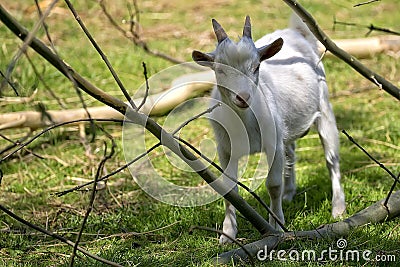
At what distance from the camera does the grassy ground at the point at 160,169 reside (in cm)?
373

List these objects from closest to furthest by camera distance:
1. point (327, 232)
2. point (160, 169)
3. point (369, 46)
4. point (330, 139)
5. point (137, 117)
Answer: point (137, 117), point (327, 232), point (330, 139), point (160, 169), point (369, 46)

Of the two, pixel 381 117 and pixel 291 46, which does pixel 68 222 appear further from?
pixel 381 117

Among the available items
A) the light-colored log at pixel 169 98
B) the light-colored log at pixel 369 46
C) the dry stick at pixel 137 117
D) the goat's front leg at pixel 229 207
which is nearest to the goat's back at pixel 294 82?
the goat's front leg at pixel 229 207

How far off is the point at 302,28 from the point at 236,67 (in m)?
1.38

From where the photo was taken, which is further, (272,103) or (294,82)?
(294,82)

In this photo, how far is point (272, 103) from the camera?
396cm

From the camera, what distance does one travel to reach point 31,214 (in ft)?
14.8

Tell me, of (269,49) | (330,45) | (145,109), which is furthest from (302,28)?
(145,109)

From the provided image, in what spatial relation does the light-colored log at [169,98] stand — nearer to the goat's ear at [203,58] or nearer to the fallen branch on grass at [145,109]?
the fallen branch on grass at [145,109]

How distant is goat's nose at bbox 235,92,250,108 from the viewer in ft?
11.2

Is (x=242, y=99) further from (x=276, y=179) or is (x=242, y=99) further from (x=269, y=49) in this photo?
(x=276, y=179)

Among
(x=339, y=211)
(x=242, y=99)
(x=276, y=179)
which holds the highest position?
(x=242, y=99)

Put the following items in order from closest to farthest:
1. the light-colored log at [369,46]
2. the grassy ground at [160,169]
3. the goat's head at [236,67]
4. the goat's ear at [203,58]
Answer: the goat's head at [236,67] → the goat's ear at [203,58] → the grassy ground at [160,169] → the light-colored log at [369,46]

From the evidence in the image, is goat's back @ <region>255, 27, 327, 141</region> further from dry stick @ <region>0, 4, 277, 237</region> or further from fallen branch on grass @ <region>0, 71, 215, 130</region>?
fallen branch on grass @ <region>0, 71, 215, 130</region>
